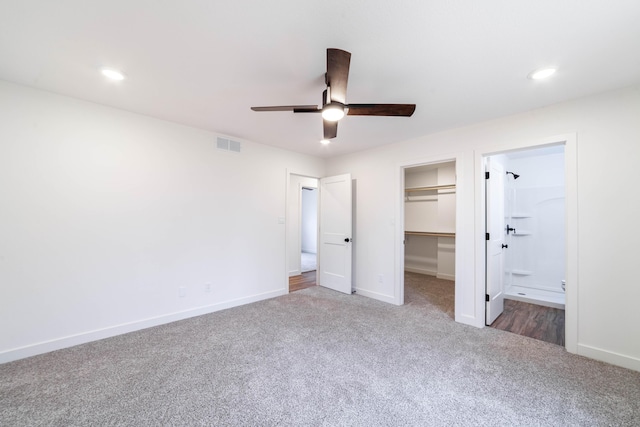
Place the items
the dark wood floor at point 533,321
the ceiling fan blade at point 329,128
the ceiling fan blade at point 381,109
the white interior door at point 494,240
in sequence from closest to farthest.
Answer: the ceiling fan blade at point 381,109 < the ceiling fan blade at point 329,128 < the dark wood floor at point 533,321 < the white interior door at point 494,240

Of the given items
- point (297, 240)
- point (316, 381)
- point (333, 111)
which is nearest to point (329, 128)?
point (333, 111)

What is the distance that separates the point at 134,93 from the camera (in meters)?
A: 2.47

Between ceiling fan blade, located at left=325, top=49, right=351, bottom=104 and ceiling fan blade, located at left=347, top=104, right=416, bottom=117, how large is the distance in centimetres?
20

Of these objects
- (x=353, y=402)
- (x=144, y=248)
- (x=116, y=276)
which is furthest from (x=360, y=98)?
(x=116, y=276)

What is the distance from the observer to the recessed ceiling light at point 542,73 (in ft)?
6.58

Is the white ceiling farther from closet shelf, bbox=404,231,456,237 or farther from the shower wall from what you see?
closet shelf, bbox=404,231,456,237

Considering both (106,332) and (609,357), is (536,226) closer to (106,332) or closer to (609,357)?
(609,357)

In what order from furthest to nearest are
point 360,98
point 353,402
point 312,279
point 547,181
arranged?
point 312,279
point 547,181
point 360,98
point 353,402

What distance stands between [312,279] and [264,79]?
13.7 feet

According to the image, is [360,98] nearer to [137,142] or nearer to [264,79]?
[264,79]

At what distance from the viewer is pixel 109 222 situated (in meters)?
2.77

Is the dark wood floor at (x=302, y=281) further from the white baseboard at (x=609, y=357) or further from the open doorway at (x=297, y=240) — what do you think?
the white baseboard at (x=609, y=357)

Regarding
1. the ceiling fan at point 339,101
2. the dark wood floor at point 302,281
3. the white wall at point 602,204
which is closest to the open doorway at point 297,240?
the dark wood floor at point 302,281

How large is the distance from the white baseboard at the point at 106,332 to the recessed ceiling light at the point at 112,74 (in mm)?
2515
